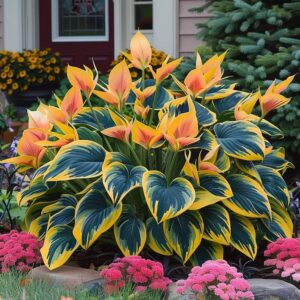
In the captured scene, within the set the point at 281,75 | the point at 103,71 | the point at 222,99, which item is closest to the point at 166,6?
the point at 103,71

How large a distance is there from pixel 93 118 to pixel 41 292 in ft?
3.91

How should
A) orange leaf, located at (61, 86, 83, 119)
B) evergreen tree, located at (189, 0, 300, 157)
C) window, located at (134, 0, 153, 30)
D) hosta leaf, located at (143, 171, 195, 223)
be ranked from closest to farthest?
hosta leaf, located at (143, 171, 195, 223) → orange leaf, located at (61, 86, 83, 119) → evergreen tree, located at (189, 0, 300, 157) → window, located at (134, 0, 153, 30)

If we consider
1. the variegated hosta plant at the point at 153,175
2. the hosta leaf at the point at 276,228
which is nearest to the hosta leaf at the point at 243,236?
the variegated hosta plant at the point at 153,175

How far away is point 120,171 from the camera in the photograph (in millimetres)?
3449

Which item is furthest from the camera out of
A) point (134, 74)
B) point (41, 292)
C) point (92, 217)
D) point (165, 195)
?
point (134, 74)

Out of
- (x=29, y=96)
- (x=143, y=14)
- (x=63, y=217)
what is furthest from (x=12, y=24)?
(x=63, y=217)

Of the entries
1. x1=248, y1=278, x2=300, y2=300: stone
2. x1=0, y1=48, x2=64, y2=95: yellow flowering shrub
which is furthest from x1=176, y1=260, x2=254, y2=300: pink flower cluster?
x1=0, y1=48, x2=64, y2=95: yellow flowering shrub

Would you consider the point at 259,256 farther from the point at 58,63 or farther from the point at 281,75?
the point at 58,63

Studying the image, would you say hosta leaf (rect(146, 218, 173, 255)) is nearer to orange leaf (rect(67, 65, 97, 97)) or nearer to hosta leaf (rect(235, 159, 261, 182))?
hosta leaf (rect(235, 159, 261, 182))

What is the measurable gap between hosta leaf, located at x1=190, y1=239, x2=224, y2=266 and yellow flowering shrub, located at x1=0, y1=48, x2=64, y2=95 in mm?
5851

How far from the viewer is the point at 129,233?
3492 millimetres

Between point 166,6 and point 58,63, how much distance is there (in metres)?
1.45

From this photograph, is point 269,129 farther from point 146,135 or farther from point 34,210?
point 34,210

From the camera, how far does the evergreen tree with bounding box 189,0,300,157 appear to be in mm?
5559
